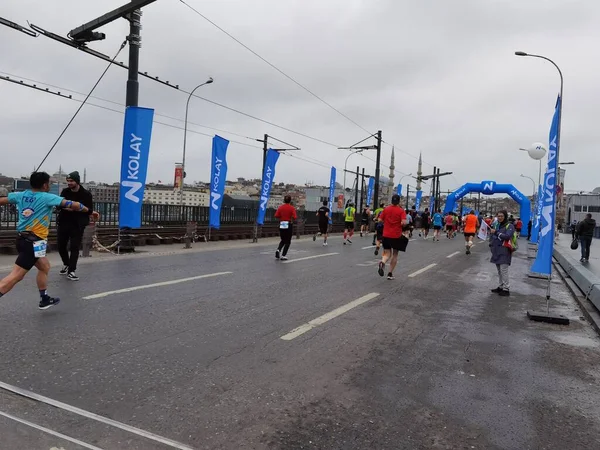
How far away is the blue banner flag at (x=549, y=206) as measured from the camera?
25.6ft

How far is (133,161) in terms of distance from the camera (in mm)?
12555

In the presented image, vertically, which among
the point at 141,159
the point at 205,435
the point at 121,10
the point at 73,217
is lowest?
the point at 205,435

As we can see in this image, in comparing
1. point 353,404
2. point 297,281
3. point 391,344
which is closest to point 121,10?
point 297,281

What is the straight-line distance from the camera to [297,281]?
923 cm

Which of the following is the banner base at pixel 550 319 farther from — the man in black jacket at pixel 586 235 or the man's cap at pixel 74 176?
the man in black jacket at pixel 586 235

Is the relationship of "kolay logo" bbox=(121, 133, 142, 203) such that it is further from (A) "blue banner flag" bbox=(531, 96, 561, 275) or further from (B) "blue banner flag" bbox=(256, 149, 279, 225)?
(A) "blue banner flag" bbox=(531, 96, 561, 275)

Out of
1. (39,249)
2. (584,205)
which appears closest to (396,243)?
(39,249)

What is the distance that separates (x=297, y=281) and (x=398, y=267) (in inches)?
170

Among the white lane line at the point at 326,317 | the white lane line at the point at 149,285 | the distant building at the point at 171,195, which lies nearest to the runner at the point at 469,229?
the white lane line at the point at 326,317

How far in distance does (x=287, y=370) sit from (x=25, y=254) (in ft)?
11.6

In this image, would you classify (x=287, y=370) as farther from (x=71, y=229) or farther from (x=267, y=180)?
(x=267, y=180)

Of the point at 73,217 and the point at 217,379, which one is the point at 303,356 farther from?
the point at 73,217

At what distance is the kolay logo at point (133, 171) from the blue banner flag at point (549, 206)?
32.2 feet

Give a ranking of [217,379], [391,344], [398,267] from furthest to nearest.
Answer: [398,267] → [391,344] → [217,379]
